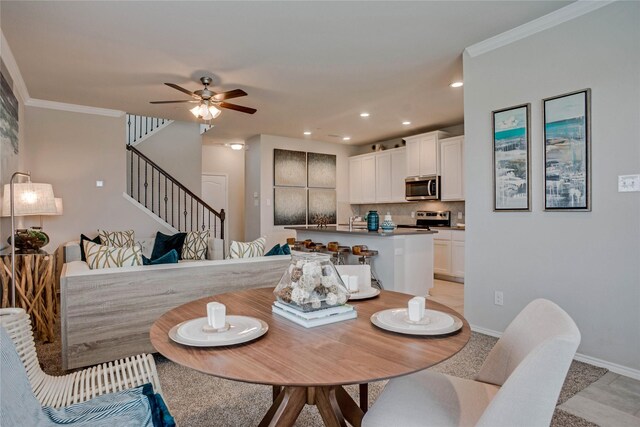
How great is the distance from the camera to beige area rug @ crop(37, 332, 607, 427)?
1.93m

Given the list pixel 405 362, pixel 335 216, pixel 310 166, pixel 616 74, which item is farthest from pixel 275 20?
A: pixel 335 216

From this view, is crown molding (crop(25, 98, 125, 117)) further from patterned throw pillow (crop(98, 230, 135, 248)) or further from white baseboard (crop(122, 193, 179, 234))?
patterned throw pillow (crop(98, 230, 135, 248))

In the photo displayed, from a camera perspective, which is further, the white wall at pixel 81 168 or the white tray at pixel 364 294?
the white wall at pixel 81 168

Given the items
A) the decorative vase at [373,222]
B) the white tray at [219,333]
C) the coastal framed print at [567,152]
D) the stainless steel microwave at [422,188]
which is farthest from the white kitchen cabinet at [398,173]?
the white tray at [219,333]

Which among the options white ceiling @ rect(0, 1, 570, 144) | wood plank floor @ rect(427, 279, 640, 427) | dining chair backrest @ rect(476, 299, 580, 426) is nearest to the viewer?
dining chair backrest @ rect(476, 299, 580, 426)

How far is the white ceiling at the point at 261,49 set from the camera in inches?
106

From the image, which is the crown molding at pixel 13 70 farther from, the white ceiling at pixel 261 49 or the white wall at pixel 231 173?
the white wall at pixel 231 173

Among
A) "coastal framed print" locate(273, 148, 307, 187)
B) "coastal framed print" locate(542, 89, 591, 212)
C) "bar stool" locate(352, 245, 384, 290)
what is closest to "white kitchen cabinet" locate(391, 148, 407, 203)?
"coastal framed print" locate(273, 148, 307, 187)

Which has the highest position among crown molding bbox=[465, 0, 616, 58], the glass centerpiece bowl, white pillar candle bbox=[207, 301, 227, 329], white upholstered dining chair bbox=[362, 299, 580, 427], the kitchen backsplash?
crown molding bbox=[465, 0, 616, 58]

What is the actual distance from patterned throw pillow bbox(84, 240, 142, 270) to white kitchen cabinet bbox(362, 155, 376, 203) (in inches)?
220

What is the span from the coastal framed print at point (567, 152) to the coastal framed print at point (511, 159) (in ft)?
0.50

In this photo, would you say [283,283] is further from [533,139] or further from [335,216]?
[335,216]

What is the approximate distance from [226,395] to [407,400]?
136 cm

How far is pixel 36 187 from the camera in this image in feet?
11.2
